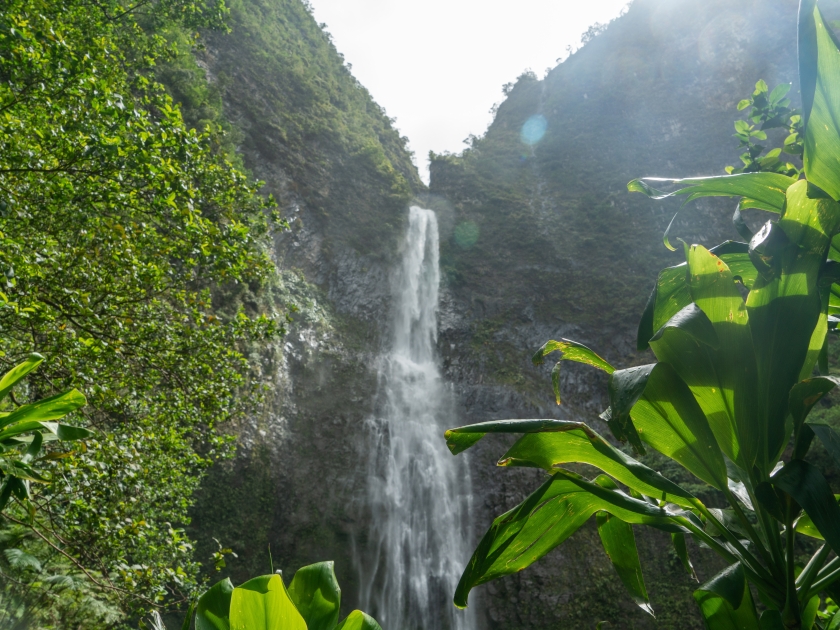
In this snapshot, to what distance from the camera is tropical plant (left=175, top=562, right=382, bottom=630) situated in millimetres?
693

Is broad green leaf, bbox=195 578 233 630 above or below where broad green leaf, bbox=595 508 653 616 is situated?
above

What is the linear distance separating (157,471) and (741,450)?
16.7 ft

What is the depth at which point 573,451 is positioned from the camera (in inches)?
36.4

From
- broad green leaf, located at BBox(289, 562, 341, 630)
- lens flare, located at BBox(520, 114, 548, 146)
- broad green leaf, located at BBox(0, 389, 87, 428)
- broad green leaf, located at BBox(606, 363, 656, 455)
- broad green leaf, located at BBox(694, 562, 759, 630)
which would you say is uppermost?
lens flare, located at BBox(520, 114, 548, 146)

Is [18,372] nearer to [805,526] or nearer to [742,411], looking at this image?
[742,411]

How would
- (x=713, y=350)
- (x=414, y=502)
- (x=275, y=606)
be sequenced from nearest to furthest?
(x=275, y=606), (x=713, y=350), (x=414, y=502)

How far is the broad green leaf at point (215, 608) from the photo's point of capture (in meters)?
0.72

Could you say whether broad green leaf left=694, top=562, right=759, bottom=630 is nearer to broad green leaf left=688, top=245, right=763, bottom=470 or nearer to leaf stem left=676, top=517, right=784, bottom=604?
leaf stem left=676, top=517, right=784, bottom=604

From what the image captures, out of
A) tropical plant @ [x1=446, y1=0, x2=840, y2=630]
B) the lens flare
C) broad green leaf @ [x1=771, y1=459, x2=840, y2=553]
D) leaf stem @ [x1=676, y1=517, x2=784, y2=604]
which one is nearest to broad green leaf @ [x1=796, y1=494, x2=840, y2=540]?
tropical plant @ [x1=446, y1=0, x2=840, y2=630]

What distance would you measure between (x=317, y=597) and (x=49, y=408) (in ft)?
2.61

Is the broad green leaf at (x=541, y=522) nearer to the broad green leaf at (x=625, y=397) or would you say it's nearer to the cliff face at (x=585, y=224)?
the broad green leaf at (x=625, y=397)

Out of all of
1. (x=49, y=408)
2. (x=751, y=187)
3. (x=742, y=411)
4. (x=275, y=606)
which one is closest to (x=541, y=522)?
(x=742, y=411)

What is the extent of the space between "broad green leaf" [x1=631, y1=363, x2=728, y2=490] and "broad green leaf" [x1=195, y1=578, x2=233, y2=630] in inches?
29.3

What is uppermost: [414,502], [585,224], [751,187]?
[585,224]
